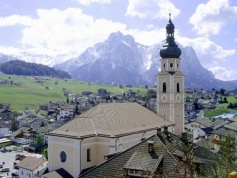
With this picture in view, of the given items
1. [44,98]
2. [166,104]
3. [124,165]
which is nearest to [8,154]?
[166,104]

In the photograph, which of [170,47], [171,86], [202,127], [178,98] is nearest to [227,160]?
[171,86]

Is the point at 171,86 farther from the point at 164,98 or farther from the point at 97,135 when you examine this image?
the point at 97,135

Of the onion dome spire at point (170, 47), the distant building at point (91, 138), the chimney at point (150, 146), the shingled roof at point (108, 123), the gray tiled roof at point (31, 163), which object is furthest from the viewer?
the onion dome spire at point (170, 47)

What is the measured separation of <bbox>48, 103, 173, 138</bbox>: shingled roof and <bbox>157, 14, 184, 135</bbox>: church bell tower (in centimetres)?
1019

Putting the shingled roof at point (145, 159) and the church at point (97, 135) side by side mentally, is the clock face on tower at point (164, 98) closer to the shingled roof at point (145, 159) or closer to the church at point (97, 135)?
the church at point (97, 135)

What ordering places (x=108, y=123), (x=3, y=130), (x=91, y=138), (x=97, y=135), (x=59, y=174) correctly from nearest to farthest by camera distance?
(x=59, y=174), (x=91, y=138), (x=97, y=135), (x=108, y=123), (x=3, y=130)

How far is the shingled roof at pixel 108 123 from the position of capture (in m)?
31.2

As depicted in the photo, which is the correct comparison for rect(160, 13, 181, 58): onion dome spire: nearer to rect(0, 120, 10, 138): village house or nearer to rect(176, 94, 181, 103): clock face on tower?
rect(176, 94, 181, 103): clock face on tower

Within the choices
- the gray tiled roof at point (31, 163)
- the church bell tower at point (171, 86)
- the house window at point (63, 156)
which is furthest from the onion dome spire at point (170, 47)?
the house window at point (63, 156)

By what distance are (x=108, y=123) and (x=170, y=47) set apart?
2030 cm

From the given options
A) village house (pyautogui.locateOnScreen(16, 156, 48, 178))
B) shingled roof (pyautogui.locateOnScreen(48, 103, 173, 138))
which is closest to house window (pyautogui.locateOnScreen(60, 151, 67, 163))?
shingled roof (pyautogui.locateOnScreen(48, 103, 173, 138))

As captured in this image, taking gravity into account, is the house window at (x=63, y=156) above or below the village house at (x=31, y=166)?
above

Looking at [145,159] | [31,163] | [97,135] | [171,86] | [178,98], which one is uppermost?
[171,86]

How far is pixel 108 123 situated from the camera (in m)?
32.1
